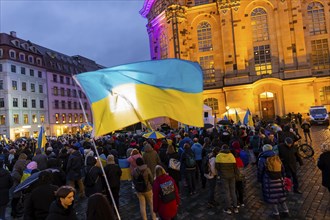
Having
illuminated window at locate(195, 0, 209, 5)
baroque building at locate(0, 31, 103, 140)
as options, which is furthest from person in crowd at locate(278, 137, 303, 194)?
baroque building at locate(0, 31, 103, 140)

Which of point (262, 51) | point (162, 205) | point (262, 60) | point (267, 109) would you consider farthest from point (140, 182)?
point (262, 51)

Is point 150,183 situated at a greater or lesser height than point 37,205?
lesser

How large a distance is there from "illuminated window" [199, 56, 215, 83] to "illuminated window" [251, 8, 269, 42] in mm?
7218

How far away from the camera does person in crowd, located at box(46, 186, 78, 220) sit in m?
3.77

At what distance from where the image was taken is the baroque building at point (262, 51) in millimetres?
36969

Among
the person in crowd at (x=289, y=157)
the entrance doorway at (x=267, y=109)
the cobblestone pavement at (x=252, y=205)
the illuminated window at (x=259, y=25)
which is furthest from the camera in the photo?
the illuminated window at (x=259, y=25)

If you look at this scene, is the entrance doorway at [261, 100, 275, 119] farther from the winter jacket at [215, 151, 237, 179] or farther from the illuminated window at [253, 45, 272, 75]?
the winter jacket at [215, 151, 237, 179]

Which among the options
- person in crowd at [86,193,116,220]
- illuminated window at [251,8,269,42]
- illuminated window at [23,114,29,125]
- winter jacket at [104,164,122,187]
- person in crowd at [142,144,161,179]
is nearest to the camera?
person in crowd at [86,193,116,220]

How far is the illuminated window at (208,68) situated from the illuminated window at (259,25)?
284 inches

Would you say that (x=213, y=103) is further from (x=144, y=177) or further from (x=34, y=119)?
(x=144, y=177)

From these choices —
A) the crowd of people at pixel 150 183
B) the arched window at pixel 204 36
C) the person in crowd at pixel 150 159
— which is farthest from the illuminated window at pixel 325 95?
the person in crowd at pixel 150 159

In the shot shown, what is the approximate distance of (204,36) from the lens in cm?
4294

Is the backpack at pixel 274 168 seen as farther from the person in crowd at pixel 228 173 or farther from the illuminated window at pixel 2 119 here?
the illuminated window at pixel 2 119

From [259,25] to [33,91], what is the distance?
1695 inches
